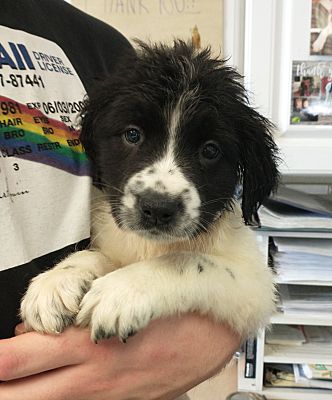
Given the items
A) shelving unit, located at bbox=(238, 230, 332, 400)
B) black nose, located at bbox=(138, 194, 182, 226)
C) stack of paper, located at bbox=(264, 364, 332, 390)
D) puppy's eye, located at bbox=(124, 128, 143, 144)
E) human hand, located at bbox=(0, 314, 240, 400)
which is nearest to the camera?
human hand, located at bbox=(0, 314, 240, 400)

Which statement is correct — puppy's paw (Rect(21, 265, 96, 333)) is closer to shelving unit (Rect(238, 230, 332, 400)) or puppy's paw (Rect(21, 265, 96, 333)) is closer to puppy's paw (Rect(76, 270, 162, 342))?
puppy's paw (Rect(76, 270, 162, 342))

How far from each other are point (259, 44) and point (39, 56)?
1.17m

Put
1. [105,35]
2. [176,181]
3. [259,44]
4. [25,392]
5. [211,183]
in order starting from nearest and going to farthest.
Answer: [25,392]
[176,181]
[211,183]
[105,35]
[259,44]

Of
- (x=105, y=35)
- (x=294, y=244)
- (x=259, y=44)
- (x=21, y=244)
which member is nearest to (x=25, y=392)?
(x=21, y=244)

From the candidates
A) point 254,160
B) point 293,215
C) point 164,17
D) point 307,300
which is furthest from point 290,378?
point 164,17

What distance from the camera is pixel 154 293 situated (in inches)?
38.4

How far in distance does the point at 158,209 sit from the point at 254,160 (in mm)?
347

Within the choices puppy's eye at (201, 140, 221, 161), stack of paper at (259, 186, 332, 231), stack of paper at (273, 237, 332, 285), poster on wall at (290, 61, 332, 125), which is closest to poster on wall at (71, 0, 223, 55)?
poster on wall at (290, 61, 332, 125)

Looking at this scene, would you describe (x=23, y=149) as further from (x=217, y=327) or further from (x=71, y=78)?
(x=217, y=327)

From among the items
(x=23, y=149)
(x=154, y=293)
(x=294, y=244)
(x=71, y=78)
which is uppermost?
(x=71, y=78)

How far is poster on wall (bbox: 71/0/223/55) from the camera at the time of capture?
2.33 metres

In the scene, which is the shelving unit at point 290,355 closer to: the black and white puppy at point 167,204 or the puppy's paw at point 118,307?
the black and white puppy at point 167,204

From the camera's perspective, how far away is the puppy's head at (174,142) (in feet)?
3.53

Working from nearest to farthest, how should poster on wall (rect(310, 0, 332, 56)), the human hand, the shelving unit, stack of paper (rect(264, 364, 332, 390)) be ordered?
the human hand
poster on wall (rect(310, 0, 332, 56))
the shelving unit
stack of paper (rect(264, 364, 332, 390))
